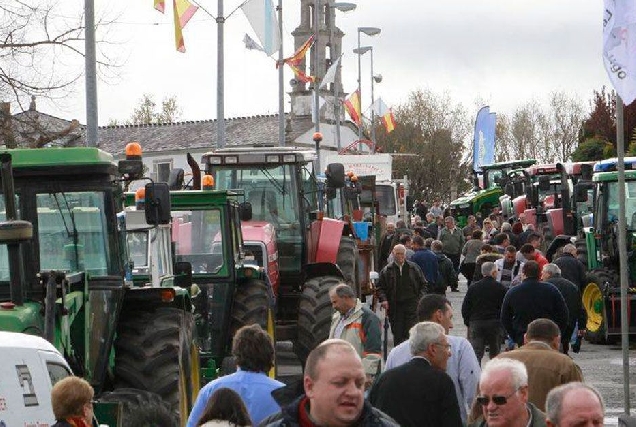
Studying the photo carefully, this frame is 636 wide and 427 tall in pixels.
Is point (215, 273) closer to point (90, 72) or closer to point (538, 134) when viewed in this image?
point (90, 72)

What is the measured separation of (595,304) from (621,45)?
1269cm

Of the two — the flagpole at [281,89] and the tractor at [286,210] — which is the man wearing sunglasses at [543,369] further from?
the flagpole at [281,89]

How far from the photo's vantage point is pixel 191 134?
9231cm

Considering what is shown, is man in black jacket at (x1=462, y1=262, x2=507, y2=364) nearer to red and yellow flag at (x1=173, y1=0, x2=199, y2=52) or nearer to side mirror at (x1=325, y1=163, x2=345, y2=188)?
side mirror at (x1=325, y1=163, x2=345, y2=188)

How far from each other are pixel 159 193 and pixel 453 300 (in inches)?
940

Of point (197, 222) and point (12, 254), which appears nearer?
point (12, 254)

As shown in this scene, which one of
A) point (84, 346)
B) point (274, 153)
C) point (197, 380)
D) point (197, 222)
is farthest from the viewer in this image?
point (274, 153)

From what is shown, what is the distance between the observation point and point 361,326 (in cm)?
1427

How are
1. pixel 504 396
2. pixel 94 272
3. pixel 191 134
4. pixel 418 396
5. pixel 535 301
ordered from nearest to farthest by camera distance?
1. pixel 504 396
2. pixel 418 396
3. pixel 94 272
4. pixel 535 301
5. pixel 191 134

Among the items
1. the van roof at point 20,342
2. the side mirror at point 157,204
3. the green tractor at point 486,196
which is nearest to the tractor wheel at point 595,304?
the side mirror at point 157,204

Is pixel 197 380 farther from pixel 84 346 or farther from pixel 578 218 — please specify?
pixel 578 218

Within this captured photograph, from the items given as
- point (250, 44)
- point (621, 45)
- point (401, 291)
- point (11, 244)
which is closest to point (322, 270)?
point (401, 291)

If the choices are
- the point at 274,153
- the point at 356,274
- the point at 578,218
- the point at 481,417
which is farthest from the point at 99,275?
the point at 578,218

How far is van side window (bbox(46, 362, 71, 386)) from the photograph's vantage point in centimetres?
936
